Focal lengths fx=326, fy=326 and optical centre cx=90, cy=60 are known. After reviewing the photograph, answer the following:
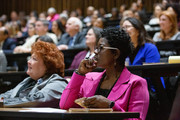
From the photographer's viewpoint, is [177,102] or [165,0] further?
[165,0]

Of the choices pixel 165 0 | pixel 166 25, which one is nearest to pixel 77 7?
pixel 165 0

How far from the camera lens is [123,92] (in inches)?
72.4

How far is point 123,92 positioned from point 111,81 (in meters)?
0.18

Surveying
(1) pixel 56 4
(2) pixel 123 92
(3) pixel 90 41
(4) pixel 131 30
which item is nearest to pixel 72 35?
(3) pixel 90 41

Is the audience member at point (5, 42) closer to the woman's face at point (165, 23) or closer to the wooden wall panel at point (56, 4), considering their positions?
the woman's face at point (165, 23)

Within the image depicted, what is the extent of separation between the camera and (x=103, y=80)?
205 cm

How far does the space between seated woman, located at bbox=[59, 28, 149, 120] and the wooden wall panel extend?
30.5 ft

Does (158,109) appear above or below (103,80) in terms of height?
below

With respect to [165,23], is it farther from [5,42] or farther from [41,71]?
[5,42]

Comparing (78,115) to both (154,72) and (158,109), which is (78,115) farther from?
(158,109)

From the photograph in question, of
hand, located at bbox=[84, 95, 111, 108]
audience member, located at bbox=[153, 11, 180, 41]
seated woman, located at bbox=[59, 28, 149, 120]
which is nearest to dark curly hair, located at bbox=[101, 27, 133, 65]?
seated woman, located at bbox=[59, 28, 149, 120]

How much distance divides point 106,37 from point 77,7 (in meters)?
10.3

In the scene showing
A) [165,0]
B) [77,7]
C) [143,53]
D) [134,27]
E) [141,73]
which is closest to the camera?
[141,73]

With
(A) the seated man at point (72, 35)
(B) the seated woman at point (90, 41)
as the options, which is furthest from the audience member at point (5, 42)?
(B) the seated woman at point (90, 41)
